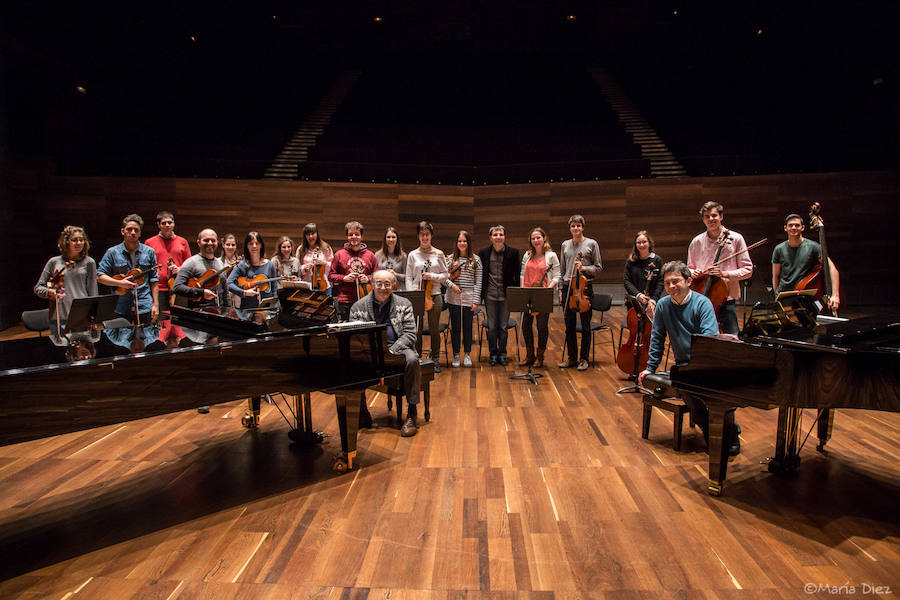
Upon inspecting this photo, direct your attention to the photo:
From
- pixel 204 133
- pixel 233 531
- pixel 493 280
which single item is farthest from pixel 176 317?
pixel 204 133

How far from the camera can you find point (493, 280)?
5328 millimetres

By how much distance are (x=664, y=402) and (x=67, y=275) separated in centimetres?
437

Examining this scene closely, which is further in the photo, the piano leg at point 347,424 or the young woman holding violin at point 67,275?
the young woman holding violin at point 67,275

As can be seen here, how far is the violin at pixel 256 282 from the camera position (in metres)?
4.55

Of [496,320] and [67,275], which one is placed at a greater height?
[67,275]

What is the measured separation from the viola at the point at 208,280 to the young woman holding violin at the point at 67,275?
719 mm

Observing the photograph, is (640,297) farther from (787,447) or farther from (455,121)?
(455,121)

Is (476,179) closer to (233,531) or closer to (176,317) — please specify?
(176,317)

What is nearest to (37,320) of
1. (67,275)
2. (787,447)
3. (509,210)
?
(67,275)

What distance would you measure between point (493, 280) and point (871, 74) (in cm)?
881

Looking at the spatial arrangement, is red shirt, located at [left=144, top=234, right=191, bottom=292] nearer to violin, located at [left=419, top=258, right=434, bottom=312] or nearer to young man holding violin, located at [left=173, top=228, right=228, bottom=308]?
young man holding violin, located at [left=173, top=228, right=228, bottom=308]

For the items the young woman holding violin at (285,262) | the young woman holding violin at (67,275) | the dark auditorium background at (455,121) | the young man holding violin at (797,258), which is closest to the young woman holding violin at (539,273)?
the young man holding violin at (797,258)

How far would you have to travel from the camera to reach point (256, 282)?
14.9ft

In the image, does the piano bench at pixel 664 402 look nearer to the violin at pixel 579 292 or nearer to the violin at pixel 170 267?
the violin at pixel 579 292
